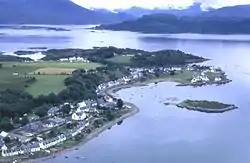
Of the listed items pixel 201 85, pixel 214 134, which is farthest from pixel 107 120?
pixel 201 85

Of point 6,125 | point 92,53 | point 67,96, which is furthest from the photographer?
point 92,53

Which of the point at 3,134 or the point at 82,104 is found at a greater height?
the point at 82,104

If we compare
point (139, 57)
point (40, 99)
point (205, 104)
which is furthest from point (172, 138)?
point (139, 57)

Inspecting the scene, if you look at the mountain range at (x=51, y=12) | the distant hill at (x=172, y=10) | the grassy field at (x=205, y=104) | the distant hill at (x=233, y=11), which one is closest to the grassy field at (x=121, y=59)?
the grassy field at (x=205, y=104)

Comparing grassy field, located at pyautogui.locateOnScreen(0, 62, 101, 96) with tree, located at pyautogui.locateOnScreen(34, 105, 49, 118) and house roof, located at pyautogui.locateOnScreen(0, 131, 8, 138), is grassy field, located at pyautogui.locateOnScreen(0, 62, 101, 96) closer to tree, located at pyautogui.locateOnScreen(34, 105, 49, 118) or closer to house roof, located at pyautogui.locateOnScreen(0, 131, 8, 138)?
tree, located at pyautogui.locateOnScreen(34, 105, 49, 118)

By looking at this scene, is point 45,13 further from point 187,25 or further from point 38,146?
point 38,146
